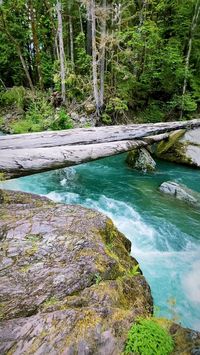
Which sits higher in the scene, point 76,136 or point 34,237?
point 76,136

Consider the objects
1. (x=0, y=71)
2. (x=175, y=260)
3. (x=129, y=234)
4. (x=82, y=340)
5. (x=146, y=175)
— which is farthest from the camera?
(x=0, y=71)

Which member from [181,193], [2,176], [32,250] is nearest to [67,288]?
[32,250]

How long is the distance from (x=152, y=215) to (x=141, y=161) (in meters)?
3.53

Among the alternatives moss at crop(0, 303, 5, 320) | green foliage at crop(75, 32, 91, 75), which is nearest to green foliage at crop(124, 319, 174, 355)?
moss at crop(0, 303, 5, 320)

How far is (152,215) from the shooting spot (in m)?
6.60

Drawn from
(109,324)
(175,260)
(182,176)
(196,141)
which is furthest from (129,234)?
(196,141)

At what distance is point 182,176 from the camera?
31.0 ft

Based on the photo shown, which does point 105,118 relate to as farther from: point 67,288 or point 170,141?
point 67,288

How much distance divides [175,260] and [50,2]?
16418 mm

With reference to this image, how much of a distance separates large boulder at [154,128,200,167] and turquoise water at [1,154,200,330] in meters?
0.35

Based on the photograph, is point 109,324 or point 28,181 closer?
point 109,324

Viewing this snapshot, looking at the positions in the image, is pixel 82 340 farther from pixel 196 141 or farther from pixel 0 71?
pixel 0 71

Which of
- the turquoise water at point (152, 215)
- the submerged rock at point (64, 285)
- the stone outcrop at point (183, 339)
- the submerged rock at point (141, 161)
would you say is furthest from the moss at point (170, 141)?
the stone outcrop at point (183, 339)

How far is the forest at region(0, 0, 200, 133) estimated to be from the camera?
Result: 12781mm
